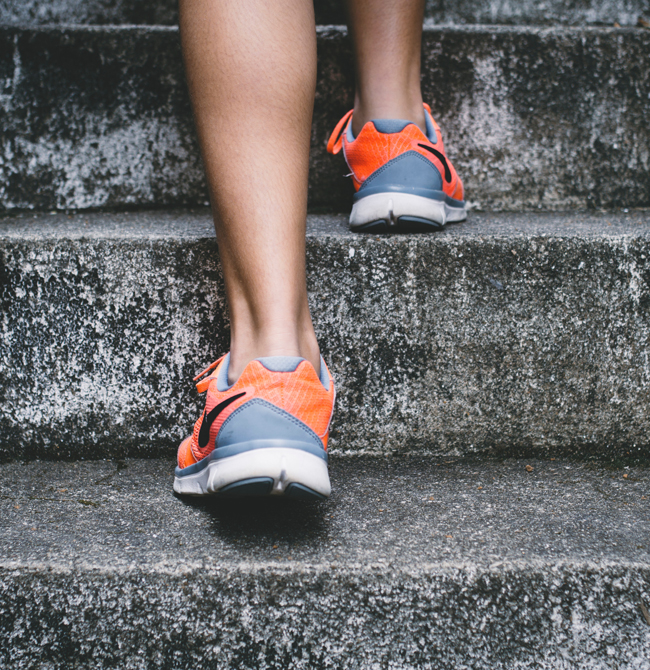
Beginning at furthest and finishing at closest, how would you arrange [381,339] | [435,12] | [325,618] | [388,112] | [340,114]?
[435,12] < [340,114] < [388,112] < [381,339] < [325,618]

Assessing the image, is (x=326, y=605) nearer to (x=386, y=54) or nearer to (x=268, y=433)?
(x=268, y=433)

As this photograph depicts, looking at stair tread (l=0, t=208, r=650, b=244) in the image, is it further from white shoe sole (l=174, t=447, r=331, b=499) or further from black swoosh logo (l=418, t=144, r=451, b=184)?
white shoe sole (l=174, t=447, r=331, b=499)

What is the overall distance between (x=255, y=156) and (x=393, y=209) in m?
0.26

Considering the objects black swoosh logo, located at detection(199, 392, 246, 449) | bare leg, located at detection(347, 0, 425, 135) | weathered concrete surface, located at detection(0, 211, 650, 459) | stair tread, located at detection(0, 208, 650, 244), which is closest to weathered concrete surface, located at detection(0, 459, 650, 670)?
black swoosh logo, located at detection(199, 392, 246, 449)

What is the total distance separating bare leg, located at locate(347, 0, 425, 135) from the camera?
0.83m

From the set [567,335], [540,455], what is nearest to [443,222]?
[567,335]

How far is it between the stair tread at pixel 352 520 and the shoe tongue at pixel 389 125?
1.72 feet

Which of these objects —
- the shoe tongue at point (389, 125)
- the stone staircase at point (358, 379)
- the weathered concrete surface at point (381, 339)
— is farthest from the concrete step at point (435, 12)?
the weathered concrete surface at point (381, 339)

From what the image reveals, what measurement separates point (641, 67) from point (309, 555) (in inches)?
44.0

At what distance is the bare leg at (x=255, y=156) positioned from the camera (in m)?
0.59

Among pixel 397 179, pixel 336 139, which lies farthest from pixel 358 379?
pixel 336 139

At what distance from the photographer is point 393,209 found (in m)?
0.78

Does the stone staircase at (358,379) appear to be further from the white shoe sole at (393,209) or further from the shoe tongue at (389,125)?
the shoe tongue at (389,125)

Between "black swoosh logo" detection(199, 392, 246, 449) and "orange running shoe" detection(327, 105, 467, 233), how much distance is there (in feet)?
1.24
